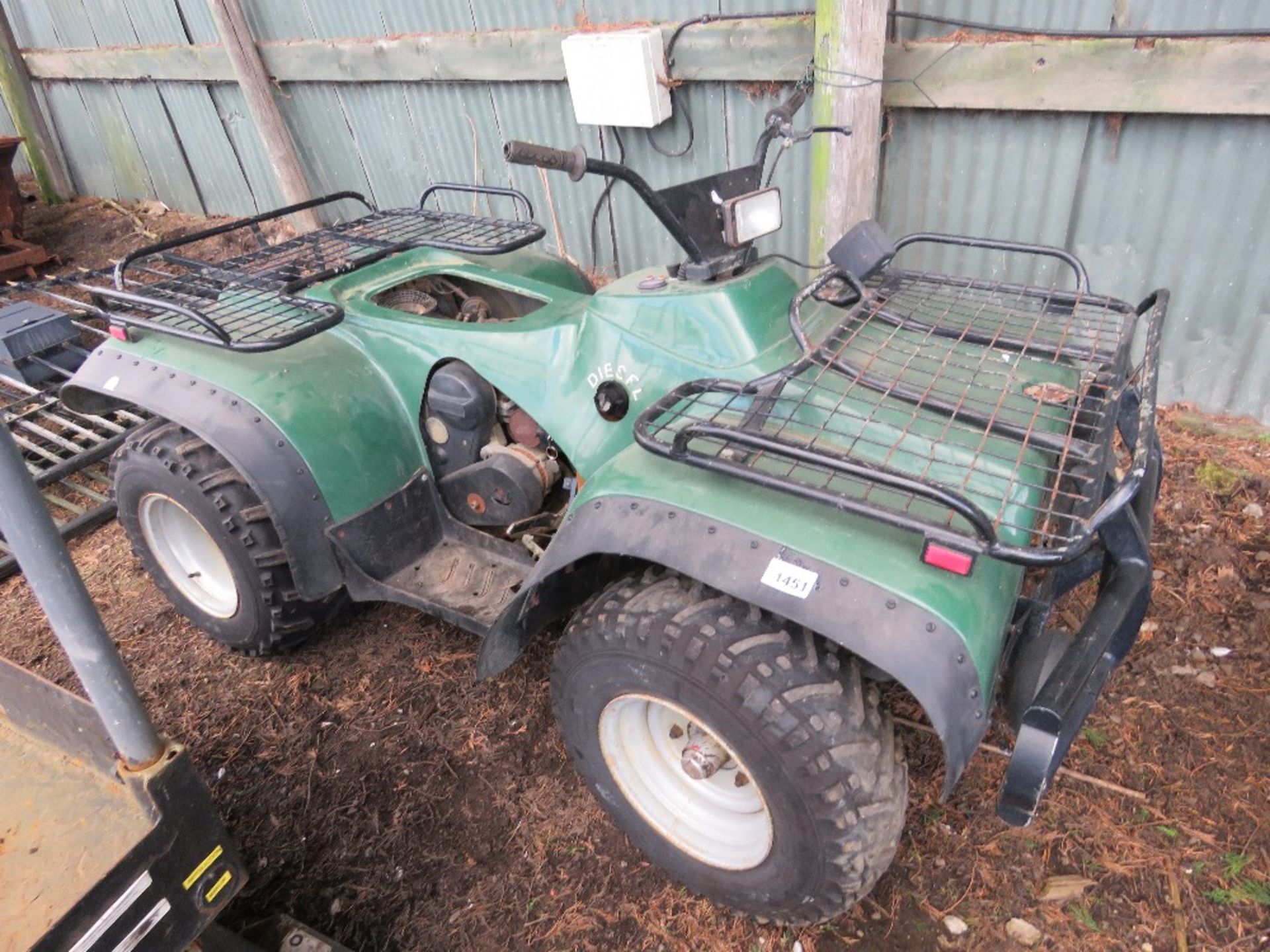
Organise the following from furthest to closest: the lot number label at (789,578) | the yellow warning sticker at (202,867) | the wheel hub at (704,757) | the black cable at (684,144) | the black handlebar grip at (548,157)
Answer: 1. the black cable at (684,144)
2. the wheel hub at (704,757)
3. the black handlebar grip at (548,157)
4. the yellow warning sticker at (202,867)
5. the lot number label at (789,578)

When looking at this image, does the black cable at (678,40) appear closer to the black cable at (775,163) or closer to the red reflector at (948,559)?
the black cable at (775,163)

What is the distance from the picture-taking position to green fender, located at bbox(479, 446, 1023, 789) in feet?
4.94

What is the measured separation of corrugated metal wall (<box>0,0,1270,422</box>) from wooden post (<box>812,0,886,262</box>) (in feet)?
0.99

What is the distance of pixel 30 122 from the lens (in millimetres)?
8406

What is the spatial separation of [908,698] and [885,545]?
3.76ft

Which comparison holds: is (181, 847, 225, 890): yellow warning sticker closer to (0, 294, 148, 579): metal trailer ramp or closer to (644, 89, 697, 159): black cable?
→ (0, 294, 148, 579): metal trailer ramp

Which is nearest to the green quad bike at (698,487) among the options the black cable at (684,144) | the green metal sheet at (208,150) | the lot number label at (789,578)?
the lot number label at (789,578)

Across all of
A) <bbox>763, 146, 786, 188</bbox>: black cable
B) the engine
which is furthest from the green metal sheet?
the engine

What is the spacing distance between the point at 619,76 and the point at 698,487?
3.21m

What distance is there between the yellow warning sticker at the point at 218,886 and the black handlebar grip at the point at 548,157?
5.40ft

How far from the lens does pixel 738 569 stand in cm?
164

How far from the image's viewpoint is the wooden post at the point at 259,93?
18.8 ft

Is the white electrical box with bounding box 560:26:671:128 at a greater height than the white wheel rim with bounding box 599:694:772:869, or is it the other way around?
the white electrical box with bounding box 560:26:671:128

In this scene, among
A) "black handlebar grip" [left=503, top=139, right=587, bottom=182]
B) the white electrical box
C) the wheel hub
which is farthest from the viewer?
the white electrical box
